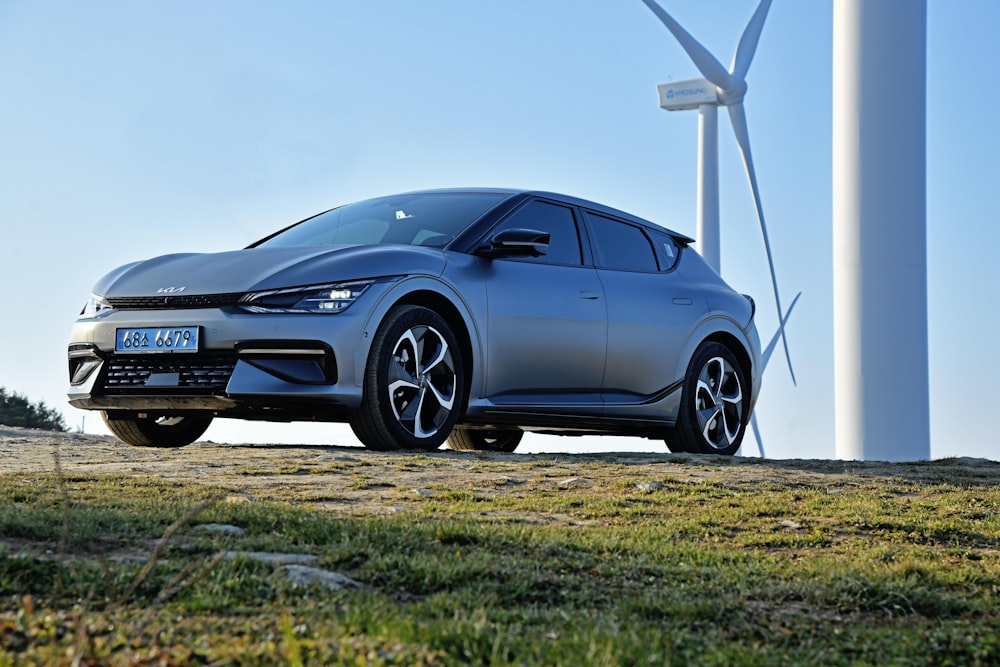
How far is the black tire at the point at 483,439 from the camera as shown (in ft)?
32.8

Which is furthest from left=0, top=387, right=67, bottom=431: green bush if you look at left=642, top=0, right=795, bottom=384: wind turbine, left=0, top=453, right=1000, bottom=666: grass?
left=0, top=453, right=1000, bottom=666: grass

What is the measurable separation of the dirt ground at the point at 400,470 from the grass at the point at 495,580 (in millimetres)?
121

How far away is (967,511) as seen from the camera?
5770 mm

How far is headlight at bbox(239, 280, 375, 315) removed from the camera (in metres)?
6.56

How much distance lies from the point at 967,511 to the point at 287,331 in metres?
3.34

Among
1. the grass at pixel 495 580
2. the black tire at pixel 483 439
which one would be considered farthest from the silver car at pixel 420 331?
the black tire at pixel 483 439

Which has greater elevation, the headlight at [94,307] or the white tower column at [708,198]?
the white tower column at [708,198]

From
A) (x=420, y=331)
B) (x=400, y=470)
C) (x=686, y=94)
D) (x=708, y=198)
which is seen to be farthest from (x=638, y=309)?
(x=686, y=94)

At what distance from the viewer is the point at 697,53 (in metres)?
22.5

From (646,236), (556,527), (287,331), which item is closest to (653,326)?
(646,236)

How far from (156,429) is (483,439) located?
294 cm

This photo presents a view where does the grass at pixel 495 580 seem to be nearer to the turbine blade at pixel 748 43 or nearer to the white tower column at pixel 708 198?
the turbine blade at pixel 748 43

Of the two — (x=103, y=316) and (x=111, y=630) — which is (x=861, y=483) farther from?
(x=111, y=630)

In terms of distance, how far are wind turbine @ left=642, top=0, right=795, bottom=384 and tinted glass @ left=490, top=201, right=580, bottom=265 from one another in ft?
45.2
